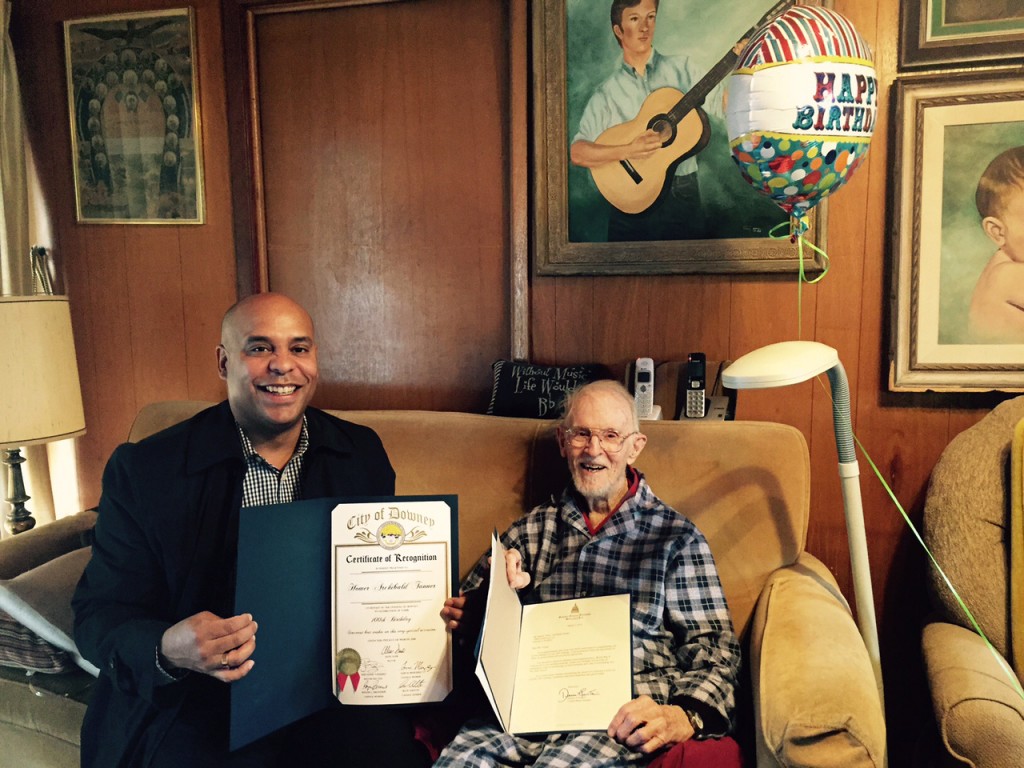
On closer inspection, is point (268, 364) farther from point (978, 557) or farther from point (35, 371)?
point (978, 557)

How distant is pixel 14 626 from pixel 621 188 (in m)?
1.87

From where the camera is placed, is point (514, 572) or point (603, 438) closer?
point (514, 572)

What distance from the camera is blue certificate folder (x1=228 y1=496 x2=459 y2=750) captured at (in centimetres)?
136

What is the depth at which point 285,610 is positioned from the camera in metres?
1.39

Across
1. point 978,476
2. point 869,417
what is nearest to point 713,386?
point 869,417

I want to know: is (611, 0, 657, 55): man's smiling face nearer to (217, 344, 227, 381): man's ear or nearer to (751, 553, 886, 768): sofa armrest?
(217, 344, 227, 381): man's ear

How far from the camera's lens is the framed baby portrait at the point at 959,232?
1.94 meters

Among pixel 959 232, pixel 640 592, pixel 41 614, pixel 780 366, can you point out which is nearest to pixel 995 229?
pixel 959 232

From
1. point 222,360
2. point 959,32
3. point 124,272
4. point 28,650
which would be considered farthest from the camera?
point 124,272

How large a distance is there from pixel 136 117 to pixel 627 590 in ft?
7.25

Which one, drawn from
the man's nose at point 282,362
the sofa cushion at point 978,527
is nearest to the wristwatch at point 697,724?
the sofa cushion at point 978,527

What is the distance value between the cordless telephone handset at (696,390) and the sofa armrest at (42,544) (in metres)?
1.62

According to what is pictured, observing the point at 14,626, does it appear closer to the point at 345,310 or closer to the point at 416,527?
the point at 416,527

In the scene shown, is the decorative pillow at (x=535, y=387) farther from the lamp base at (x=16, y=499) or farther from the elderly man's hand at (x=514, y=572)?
the lamp base at (x=16, y=499)
